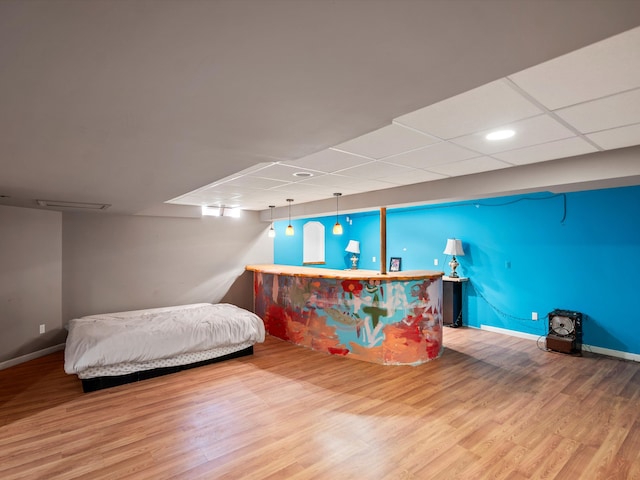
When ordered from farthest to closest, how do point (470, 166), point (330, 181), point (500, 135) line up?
point (330, 181)
point (470, 166)
point (500, 135)

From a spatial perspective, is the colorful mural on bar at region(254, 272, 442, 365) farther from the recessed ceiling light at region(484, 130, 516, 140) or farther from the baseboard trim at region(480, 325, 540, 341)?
the recessed ceiling light at region(484, 130, 516, 140)

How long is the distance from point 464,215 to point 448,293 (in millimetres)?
1561

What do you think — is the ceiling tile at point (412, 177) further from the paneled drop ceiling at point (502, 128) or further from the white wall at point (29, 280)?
the white wall at point (29, 280)

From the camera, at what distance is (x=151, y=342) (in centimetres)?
402

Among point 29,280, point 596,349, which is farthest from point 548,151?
point 29,280

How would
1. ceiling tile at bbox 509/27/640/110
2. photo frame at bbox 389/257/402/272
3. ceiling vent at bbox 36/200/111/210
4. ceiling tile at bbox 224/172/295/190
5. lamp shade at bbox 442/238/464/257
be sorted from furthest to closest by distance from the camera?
1. photo frame at bbox 389/257/402/272
2. lamp shade at bbox 442/238/464/257
3. ceiling tile at bbox 224/172/295/190
4. ceiling vent at bbox 36/200/111/210
5. ceiling tile at bbox 509/27/640/110

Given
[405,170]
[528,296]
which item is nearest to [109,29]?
[405,170]

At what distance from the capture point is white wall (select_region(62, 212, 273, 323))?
5258 mm

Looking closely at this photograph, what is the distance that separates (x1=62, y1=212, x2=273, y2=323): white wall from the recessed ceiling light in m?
5.39

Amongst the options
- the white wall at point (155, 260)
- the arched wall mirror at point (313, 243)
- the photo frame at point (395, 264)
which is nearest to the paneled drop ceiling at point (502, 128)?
the white wall at point (155, 260)

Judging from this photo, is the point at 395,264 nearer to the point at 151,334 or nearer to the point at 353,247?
the point at 353,247

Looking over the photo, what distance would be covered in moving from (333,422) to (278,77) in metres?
2.86

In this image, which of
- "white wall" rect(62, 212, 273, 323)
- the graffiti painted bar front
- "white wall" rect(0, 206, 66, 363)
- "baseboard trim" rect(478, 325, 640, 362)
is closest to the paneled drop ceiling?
the graffiti painted bar front

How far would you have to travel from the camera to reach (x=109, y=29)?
2.60 feet
